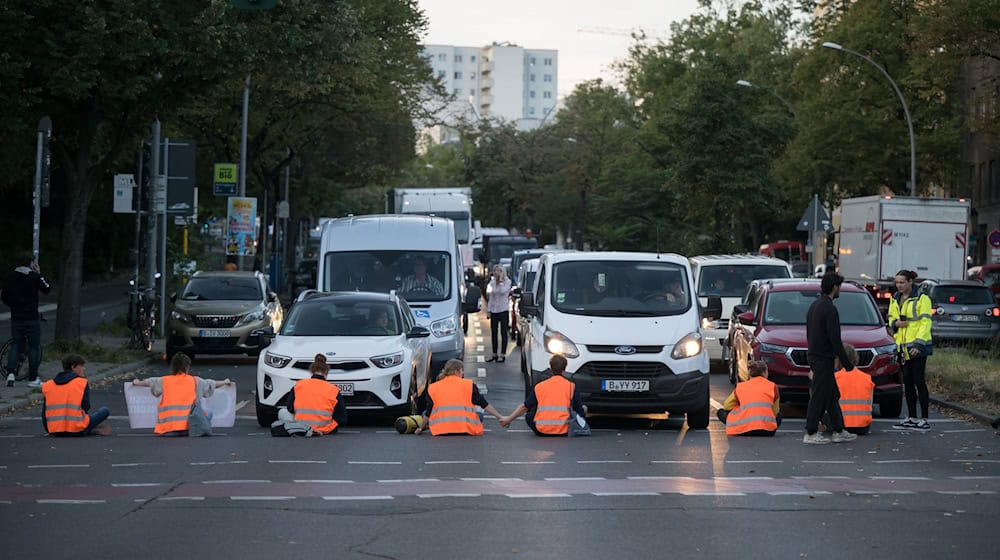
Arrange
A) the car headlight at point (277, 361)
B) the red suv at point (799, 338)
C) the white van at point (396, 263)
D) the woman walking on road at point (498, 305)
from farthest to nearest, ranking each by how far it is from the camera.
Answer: the woman walking on road at point (498, 305) → the white van at point (396, 263) → the red suv at point (799, 338) → the car headlight at point (277, 361)

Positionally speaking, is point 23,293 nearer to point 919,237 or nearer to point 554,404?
point 554,404

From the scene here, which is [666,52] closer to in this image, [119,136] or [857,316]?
[119,136]

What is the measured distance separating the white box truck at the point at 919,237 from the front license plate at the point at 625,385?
2404 centimetres

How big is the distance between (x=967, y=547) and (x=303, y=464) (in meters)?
6.23

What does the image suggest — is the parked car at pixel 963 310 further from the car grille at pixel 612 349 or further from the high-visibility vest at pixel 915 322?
the car grille at pixel 612 349

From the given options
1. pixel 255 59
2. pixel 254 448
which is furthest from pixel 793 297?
pixel 255 59

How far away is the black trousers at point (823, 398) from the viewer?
16078 millimetres

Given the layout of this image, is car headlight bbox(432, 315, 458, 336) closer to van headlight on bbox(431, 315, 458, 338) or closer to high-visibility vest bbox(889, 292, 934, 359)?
van headlight on bbox(431, 315, 458, 338)

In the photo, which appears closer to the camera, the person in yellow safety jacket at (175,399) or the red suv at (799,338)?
the person in yellow safety jacket at (175,399)

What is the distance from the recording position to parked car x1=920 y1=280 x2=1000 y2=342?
33.3 meters

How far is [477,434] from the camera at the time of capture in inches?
A: 655

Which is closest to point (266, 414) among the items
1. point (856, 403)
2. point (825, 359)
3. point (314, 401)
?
point (314, 401)

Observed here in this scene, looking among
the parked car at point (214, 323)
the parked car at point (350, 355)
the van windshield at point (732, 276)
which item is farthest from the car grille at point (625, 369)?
the parked car at point (214, 323)

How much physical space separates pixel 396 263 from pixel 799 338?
6880mm
